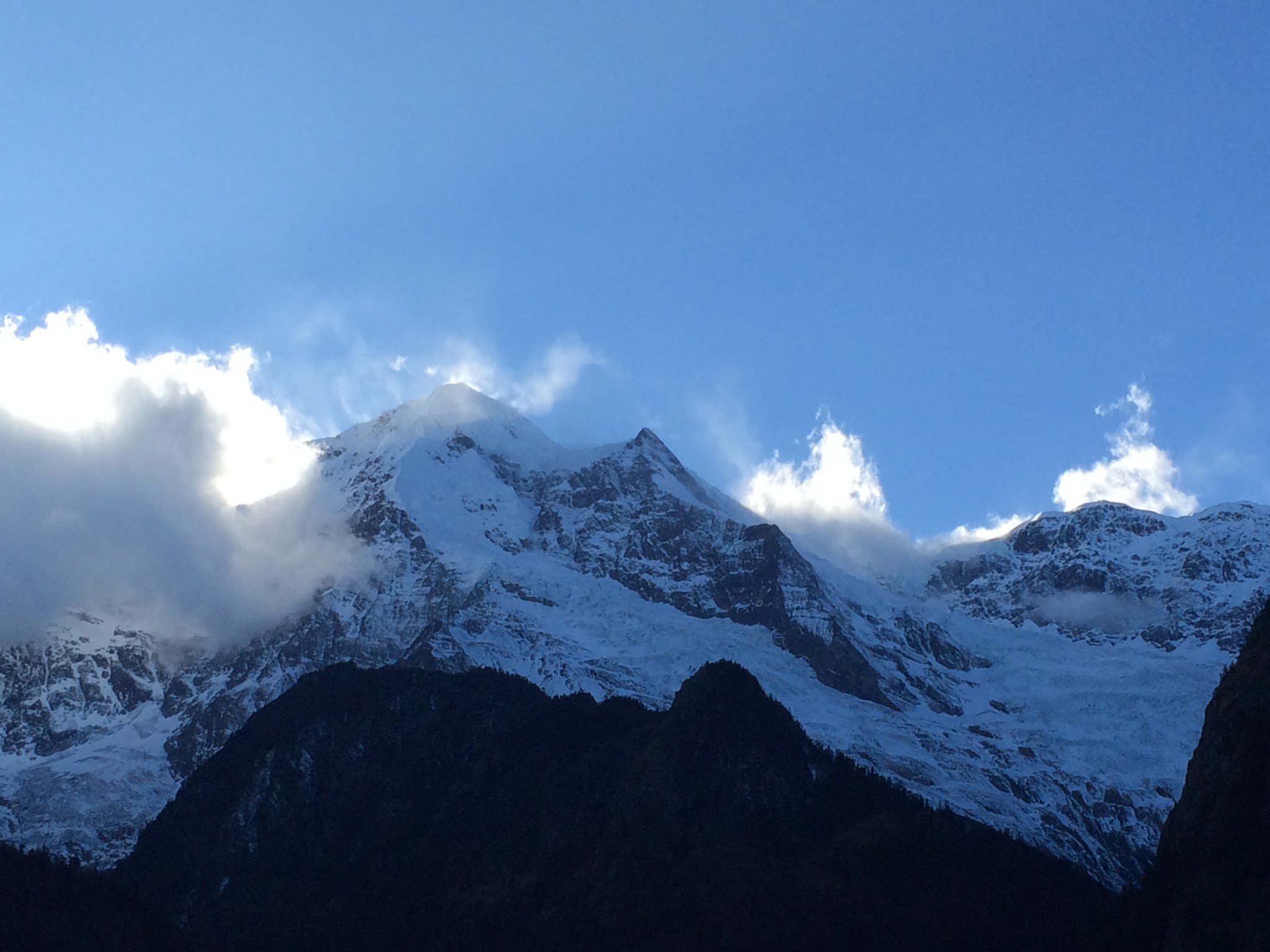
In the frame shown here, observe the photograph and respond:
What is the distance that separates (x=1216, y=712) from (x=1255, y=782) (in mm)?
13063

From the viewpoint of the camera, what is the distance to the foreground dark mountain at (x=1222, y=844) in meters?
130

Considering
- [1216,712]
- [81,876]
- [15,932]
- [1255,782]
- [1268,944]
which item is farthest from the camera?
[81,876]

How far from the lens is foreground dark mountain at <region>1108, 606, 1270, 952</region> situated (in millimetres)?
130250

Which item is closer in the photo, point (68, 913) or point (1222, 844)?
point (1222, 844)

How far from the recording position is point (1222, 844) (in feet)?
455

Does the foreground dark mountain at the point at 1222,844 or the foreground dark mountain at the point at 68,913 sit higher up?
the foreground dark mountain at the point at 1222,844

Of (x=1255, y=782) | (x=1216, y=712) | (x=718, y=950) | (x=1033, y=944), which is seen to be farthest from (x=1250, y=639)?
(x=718, y=950)

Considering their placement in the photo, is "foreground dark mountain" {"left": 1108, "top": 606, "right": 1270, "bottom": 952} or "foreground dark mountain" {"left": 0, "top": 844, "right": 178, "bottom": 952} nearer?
"foreground dark mountain" {"left": 1108, "top": 606, "right": 1270, "bottom": 952}

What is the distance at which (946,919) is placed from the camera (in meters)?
199

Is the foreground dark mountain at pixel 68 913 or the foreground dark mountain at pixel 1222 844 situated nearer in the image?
the foreground dark mountain at pixel 1222 844

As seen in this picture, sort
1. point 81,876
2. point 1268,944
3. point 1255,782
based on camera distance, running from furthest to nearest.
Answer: point 81,876, point 1255,782, point 1268,944

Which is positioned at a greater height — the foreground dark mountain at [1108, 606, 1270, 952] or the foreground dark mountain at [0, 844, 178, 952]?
the foreground dark mountain at [1108, 606, 1270, 952]

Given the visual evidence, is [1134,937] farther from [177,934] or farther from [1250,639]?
[177,934]

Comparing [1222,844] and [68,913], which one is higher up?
[1222,844]
